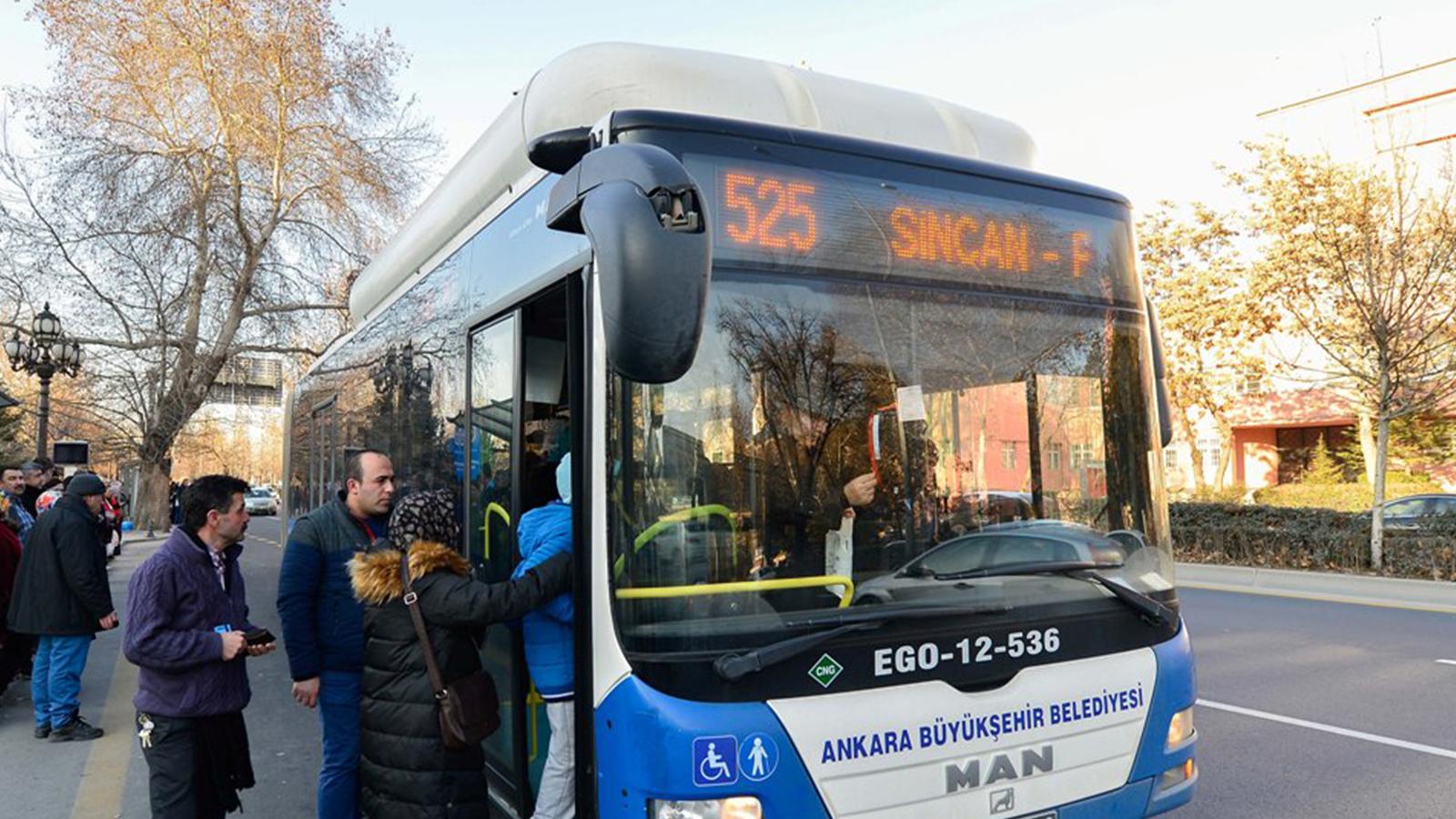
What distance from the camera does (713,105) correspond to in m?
3.38

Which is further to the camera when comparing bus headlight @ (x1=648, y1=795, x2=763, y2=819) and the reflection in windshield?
the reflection in windshield

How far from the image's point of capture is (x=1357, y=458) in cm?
3206

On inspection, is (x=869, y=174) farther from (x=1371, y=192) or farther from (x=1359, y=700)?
(x=1371, y=192)

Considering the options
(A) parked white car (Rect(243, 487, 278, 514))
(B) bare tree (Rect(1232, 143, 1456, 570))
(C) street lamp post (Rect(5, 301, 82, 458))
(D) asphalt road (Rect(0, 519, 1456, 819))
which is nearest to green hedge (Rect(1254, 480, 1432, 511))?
(B) bare tree (Rect(1232, 143, 1456, 570))

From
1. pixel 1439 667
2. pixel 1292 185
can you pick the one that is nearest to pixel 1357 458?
pixel 1292 185

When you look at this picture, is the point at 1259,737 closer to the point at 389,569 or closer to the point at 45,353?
the point at 389,569

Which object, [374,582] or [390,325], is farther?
[390,325]

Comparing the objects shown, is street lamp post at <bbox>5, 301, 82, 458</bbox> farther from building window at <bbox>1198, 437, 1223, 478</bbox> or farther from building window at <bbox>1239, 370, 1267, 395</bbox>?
building window at <bbox>1198, 437, 1223, 478</bbox>

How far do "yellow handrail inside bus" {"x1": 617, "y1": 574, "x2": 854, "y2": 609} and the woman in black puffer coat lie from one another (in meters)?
0.50

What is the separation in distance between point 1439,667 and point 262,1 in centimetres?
2871

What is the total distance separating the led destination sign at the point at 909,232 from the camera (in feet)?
9.74

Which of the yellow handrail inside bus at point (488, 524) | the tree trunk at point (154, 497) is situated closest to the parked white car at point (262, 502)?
the tree trunk at point (154, 497)

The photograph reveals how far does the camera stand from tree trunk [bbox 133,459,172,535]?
33.5 meters

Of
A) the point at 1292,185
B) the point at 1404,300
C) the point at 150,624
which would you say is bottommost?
the point at 150,624
